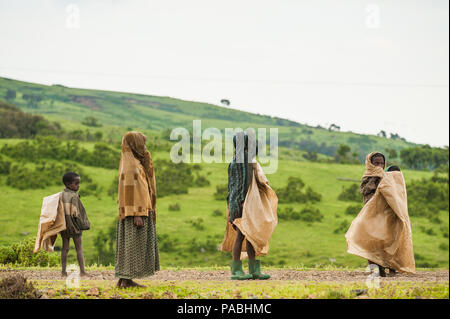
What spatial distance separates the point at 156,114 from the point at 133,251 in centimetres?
7422

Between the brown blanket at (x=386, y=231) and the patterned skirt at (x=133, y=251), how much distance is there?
367 cm

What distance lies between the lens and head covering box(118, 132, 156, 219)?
8062 mm

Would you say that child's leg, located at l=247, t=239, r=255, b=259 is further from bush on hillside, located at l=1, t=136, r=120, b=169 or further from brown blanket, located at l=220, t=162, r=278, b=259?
bush on hillside, located at l=1, t=136, r=120, b=169

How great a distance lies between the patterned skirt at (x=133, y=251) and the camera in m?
8.03

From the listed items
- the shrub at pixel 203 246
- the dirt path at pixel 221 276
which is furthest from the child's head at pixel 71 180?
the shrub at pixel 203 246

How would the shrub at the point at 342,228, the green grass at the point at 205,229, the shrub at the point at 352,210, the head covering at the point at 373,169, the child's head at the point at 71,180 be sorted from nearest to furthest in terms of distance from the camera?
the child's head at the point at 71,180 < the head covering at the point at 373,169 < the green grass at the point at 205,229 < the shrub at the point at 342,228 < the shrub at the point at 352,210

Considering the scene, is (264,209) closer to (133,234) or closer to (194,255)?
(133,234)

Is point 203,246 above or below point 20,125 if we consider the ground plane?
below

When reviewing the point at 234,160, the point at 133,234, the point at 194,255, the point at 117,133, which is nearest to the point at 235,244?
the point at 234,160

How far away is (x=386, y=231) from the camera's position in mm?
9984

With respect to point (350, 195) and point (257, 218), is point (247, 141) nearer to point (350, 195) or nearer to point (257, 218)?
point (257, 218)

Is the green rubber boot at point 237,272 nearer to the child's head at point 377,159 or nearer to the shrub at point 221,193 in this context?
the child's head at point 377,159

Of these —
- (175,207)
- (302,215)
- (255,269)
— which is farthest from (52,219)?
(302,215)
